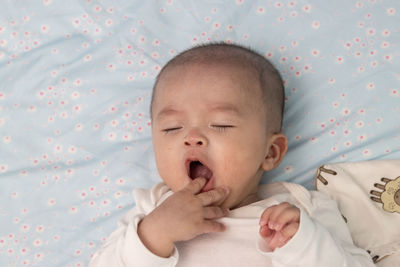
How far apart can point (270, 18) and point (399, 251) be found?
0.94 metres

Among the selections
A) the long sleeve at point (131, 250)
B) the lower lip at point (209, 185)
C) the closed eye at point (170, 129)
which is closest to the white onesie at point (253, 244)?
the long sleeve at point (131, 250)

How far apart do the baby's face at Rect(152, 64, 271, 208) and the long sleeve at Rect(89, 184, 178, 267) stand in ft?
0.53

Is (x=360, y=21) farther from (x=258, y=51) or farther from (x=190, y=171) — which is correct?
(x=190, y=171)

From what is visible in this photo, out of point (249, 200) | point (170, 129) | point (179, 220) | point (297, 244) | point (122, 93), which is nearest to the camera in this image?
point (297, 244)

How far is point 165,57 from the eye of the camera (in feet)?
6.21

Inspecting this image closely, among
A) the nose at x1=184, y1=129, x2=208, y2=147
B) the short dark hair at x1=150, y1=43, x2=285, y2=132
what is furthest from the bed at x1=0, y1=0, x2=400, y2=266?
the nose at x1=184, y1=129, x2=208, y2=147

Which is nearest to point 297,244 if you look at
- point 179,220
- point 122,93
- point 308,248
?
point 308,248

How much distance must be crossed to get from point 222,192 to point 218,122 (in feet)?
0.67

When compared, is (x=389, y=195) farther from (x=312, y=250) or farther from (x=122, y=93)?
(x=122, y=93)

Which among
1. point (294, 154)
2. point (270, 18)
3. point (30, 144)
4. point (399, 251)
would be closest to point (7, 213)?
point (30, 144)

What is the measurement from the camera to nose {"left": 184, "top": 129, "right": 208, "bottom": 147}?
4.54 ft

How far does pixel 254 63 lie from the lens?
5.19 ft

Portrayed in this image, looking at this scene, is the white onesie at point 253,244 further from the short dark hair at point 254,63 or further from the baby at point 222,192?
the short dark hair at point 254,63

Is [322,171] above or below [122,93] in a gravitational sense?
below
